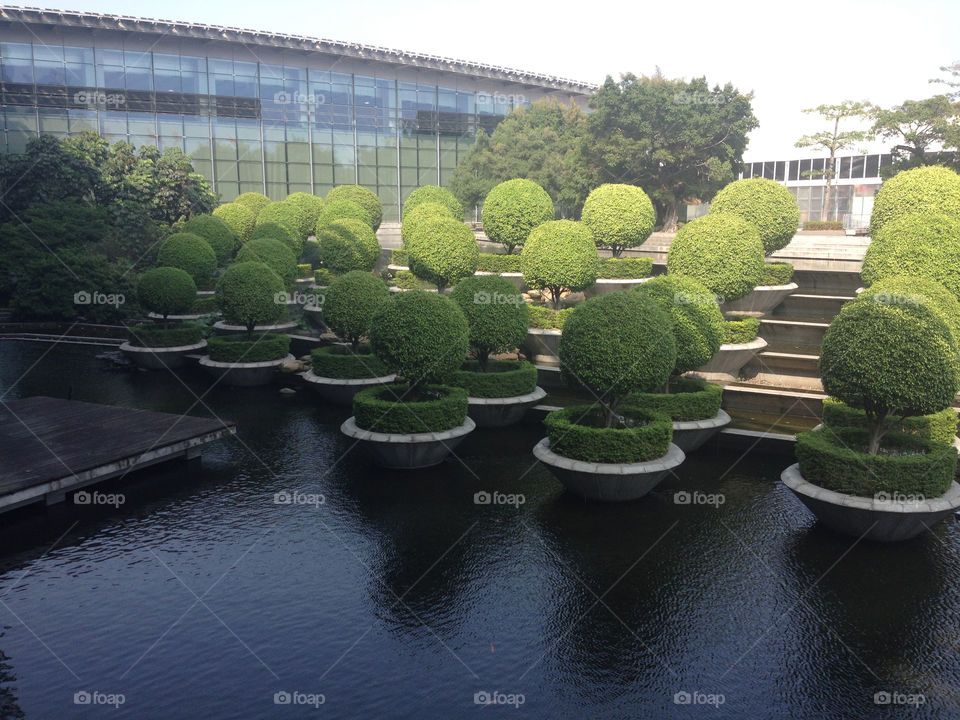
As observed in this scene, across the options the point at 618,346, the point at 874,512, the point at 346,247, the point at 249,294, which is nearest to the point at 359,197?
the point at 346,247

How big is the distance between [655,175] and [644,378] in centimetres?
3300

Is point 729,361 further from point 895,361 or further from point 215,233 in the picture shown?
point 215,233

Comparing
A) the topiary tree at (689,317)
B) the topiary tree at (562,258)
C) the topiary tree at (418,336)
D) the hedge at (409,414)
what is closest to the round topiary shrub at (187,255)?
the topiary tree at (562,258)

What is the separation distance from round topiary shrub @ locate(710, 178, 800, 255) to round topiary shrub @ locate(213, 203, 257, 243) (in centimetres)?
2832

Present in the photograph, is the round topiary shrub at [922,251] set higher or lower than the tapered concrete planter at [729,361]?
higher

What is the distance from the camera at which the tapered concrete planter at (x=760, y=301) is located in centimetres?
2927

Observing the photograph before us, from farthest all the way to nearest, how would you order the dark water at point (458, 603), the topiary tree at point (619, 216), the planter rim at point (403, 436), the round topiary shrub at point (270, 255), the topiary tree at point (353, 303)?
the round topiary shrub at point (270, 255) → the topiary tree at point (619, 216) → the topiary tree at point (353, 303) → the planter rim at point (403, 436) → the dark water at point (458, 603)

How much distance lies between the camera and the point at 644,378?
54.1ft

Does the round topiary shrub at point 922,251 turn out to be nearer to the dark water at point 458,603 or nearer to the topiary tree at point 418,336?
the dark water at point 458,603

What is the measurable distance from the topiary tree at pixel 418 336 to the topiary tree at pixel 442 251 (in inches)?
551

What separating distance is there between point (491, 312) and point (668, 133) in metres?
28.2

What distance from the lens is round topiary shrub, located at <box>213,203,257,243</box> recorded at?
45.7m

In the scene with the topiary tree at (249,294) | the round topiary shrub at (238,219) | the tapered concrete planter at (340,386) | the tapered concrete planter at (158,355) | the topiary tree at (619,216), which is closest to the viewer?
the tapered concrete planter at (340,386)

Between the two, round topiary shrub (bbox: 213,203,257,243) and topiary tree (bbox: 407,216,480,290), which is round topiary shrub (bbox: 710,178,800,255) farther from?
round topiary shrub (bbox: 213,203,257,243)
